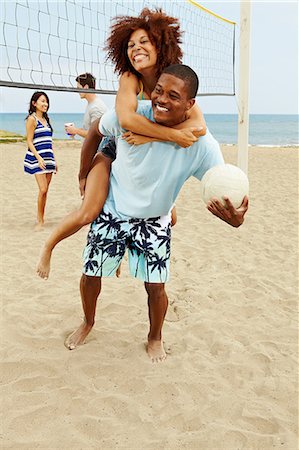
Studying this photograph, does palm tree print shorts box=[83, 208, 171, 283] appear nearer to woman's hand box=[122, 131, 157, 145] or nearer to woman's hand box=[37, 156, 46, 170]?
woman's hand box=[122, 131, 157, 145]

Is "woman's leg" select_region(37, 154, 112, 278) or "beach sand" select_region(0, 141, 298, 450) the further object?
"woman's leg" select_region(37, 154, 112, 278)

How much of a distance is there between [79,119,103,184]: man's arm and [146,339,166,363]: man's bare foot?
100cm

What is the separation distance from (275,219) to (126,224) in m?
4.18

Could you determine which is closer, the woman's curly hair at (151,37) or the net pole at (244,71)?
the woman's curly hair at (151,37)

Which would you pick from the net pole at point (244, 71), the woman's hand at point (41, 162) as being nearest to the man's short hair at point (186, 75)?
the woman's hand at point (41, 162)

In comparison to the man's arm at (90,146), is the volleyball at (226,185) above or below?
below

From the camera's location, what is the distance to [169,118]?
6.81 feet

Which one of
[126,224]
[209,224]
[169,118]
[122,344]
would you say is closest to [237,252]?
[209,224]

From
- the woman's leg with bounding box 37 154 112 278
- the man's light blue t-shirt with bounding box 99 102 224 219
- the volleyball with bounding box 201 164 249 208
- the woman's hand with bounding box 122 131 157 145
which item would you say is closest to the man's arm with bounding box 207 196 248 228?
the volleyball with bounding box 201 164 249 208

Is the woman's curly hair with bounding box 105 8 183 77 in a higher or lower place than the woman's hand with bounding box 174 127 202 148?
higher

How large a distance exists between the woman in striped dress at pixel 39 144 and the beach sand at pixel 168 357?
72 cm

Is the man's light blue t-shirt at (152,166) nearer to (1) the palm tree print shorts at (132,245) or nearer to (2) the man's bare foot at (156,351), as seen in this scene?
(1) the palm tree print shorts at (132,245)

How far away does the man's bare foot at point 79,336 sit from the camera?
9.32ft

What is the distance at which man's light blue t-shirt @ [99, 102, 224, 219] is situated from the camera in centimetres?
218
